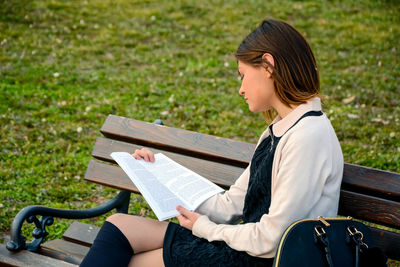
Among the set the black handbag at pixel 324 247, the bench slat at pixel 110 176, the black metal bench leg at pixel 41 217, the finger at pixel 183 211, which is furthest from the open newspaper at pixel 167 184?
the black handbag at pixel 324 247

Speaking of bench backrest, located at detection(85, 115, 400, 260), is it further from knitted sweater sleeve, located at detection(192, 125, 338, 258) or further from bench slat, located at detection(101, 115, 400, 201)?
knitted sweater sleeve, located at detection(192, 125, 338, 258)

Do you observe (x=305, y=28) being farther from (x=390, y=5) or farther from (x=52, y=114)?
(x=52, y=114)

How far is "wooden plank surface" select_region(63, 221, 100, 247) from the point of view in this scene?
2.77 m

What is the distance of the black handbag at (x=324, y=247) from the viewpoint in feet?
5.16

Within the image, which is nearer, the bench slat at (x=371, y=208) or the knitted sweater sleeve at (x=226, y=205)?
the bench slat at (x=371, y=208)

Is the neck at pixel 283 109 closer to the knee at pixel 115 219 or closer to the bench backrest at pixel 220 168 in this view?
the bench backrest at pixel 220 168

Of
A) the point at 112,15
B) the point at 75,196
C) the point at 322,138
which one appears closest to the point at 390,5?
the point at 112,15

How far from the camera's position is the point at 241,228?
190 cm

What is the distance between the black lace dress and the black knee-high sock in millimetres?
177

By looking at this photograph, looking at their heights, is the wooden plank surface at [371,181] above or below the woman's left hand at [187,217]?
above

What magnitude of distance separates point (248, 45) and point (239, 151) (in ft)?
2.35

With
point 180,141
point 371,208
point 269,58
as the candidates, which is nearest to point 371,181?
point 371,208

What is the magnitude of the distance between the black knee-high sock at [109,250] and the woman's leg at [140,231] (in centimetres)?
3

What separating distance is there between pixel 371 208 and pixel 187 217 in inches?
33.0
